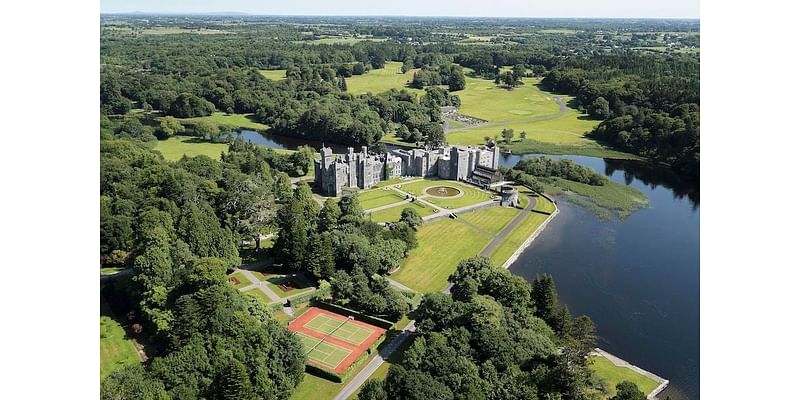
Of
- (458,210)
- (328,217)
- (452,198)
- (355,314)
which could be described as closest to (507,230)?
(458,210)

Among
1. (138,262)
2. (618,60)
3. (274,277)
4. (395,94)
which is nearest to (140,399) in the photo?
(138,262)

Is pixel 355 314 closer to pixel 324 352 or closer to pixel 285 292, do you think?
pixel 324 352

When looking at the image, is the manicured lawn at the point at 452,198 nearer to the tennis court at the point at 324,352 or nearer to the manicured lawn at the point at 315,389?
the tennis court at the point at 324,352

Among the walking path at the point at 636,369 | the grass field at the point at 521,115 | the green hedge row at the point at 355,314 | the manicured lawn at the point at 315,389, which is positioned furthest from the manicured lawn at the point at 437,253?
the grass field at the point at 521,115

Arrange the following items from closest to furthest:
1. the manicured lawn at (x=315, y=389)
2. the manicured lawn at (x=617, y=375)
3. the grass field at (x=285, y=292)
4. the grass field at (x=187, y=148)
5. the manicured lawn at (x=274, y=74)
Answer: the manicured lawn at (x=315, y=389) → the manicured lawn at (x=617, y=375) → the grass field at (x=285, y=292) → the grass field at (x=187, y=148) → the manicured lawn at (x=274, y=74)

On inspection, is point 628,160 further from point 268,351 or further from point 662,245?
point 268,351
